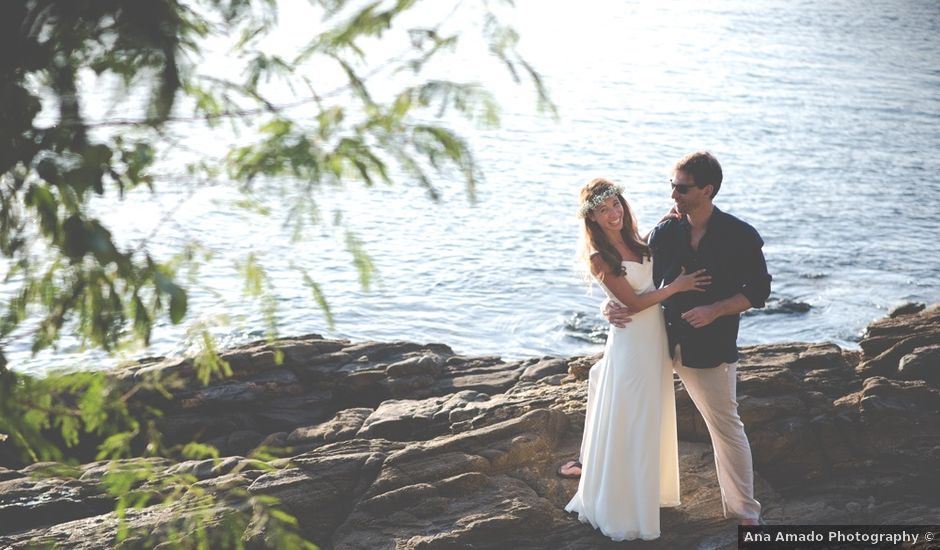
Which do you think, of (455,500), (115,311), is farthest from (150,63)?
(455,500)

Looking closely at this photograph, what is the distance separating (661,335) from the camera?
735 cm

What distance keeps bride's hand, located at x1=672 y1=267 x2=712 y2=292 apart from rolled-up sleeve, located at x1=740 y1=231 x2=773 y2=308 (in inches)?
10.4

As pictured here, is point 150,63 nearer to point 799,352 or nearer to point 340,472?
point 340,472

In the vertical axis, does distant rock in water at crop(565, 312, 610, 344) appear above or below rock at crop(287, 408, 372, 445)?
below

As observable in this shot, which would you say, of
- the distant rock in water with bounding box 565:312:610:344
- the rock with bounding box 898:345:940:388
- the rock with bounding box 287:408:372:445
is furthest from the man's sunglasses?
the distant rock in water with bounding box 565:312:610:344

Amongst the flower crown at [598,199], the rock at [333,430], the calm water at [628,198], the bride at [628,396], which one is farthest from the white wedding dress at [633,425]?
the rock at [333,430]

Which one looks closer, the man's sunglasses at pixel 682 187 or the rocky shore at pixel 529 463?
the man's sunglasses at pixel 682 187

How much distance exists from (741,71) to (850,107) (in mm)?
8125

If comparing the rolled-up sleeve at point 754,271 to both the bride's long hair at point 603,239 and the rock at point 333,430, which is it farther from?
the rock at point 333,430

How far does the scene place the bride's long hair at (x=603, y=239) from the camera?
711cm

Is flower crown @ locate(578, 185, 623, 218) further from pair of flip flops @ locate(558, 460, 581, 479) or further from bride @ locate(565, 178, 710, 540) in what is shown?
pair of flip flops @ locate(558, 460, 581, 479)

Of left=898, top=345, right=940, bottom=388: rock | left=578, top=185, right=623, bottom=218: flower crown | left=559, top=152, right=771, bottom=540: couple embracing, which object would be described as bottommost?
left=898, top=345, right=940, bottom=388: rock

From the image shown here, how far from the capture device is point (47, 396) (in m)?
4.11

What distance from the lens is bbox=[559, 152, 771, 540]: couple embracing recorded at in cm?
705
